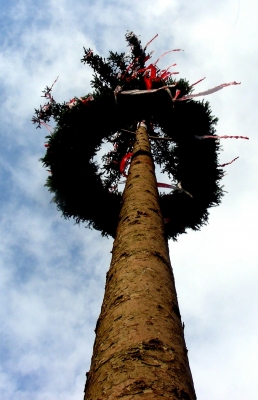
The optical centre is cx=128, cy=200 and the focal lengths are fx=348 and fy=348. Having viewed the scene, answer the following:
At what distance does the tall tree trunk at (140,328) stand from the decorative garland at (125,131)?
4196mm

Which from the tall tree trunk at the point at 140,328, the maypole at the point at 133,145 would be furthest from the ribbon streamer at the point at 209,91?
the tall tree trunk at the point at 140,328

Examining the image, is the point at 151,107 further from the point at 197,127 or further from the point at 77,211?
the point at 77,211

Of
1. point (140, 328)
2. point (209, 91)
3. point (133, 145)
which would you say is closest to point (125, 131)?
point (133, 145)

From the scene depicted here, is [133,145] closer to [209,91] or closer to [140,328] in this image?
[209,91]

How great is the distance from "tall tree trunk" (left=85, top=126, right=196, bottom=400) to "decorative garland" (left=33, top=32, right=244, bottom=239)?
4.20 m

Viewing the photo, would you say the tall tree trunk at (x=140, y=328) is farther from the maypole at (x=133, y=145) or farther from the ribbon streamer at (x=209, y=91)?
the ribbon streamer at (x=209, y=91)

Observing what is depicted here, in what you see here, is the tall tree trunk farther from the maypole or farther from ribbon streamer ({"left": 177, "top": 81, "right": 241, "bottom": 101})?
ribbon streamer ({"left": 177, "top": 81, "right": 241, "bottom": 101})

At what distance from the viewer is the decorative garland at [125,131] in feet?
22.3

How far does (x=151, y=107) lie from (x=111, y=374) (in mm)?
6011

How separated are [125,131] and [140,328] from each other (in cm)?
577

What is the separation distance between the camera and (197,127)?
698 cm

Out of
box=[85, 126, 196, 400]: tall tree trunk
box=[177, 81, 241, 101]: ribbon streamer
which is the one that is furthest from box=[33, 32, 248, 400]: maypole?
box=[85, 126, 196, 400]: tall tree trunk

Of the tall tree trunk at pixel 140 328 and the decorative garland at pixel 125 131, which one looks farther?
the decorative garland at pixel 125 131

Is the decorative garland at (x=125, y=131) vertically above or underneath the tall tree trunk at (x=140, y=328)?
above
